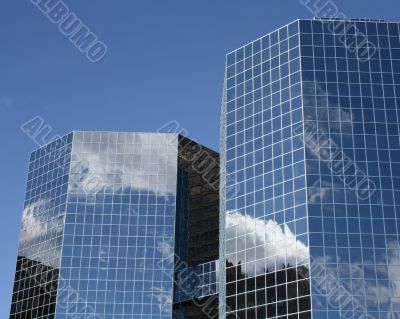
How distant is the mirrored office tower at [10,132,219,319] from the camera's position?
9375 centimetres

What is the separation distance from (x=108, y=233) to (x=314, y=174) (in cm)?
3042

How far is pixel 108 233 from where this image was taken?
3816 inches

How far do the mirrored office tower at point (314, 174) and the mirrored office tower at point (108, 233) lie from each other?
417 inches

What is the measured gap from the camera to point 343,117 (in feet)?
269

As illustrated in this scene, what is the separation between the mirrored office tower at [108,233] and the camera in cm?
9375

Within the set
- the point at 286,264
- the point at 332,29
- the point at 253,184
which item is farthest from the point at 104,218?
the point at 332,29

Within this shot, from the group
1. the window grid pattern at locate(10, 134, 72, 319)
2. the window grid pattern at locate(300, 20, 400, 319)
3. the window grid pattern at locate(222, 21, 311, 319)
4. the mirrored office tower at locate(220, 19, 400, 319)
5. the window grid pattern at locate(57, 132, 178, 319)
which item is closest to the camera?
the window grid pattern at locate(300, 20, 400, 319)

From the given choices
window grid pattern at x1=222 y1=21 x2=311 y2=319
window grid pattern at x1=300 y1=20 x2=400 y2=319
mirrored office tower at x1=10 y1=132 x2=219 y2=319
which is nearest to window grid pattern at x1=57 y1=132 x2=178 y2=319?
mirrored office tower at x1=10 y1=132 x2=219 y2=319

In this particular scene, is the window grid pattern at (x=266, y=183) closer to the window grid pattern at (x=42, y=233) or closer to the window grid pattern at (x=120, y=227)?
the window grid pattern at (x=120, y=227)

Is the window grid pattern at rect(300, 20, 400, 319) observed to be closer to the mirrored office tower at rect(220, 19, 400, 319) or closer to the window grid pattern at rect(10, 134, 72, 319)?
the mirrored office tower at rect(220, 19, 400, 319)

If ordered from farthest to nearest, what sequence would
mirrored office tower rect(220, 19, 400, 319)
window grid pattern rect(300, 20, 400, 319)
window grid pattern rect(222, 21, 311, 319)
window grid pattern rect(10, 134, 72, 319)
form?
window grid pattern rect(10, 134, 72, 319)
window grid pattern rect(222, 21, 311, 319)
mirrored office tower rect(220, 19, 400, 319)
window grid pattern rect(300, 20, 400, 319)

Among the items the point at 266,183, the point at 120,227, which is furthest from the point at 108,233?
the point at 266,183

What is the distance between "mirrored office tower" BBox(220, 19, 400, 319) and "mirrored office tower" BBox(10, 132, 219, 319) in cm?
1060

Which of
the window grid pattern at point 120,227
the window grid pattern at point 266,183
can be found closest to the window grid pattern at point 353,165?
the window grid pattern at point 266,183
